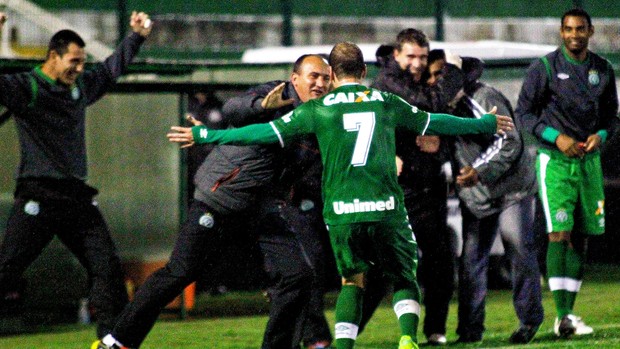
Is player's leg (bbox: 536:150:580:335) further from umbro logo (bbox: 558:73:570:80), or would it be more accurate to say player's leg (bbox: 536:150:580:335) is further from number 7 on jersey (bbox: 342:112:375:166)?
number 7 on jersey (bbox: 342:112:375:166)

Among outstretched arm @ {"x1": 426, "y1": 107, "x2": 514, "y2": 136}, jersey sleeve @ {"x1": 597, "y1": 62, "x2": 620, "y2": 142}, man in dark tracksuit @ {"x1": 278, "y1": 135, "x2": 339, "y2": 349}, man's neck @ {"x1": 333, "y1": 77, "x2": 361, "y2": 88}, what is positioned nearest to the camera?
man's neck @ {"x1": 333, "y1": 77, "x2": 361, "y2": 88}

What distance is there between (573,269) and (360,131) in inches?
119

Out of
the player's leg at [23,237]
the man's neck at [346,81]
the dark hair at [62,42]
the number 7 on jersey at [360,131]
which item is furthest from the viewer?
the dark hair at [62,42]

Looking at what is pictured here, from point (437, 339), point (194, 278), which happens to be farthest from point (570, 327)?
point (194, 278)

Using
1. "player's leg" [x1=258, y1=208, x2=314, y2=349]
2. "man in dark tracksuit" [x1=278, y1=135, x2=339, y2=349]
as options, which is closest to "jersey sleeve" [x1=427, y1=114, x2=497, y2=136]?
"player's leg" [x1=258, y1=208, x2=314, y2=349]

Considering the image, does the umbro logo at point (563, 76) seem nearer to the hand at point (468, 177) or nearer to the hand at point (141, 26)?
the hand at point (468, 177)

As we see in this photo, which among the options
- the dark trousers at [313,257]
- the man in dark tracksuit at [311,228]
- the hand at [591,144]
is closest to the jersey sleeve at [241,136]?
the man in dark tracksuit at [311,228]

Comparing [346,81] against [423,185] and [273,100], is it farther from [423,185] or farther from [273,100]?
[423,185]

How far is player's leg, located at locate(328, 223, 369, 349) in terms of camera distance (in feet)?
25.7

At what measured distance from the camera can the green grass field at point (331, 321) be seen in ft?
33.2

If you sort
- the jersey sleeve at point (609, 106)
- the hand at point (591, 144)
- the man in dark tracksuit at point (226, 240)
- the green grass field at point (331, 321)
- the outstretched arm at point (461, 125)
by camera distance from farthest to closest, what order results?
the jersey sleeve at point (609, 106), the green grass field at point (331, 321), the hand at point (591, 144), the man in dark tracksuit at point (226, 240), the outstretched arm at point (461, 125)

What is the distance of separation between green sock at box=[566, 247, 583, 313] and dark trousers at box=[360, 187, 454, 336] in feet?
2.72

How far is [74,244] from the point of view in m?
9.54

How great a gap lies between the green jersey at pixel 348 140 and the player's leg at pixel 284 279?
93 centimetres
